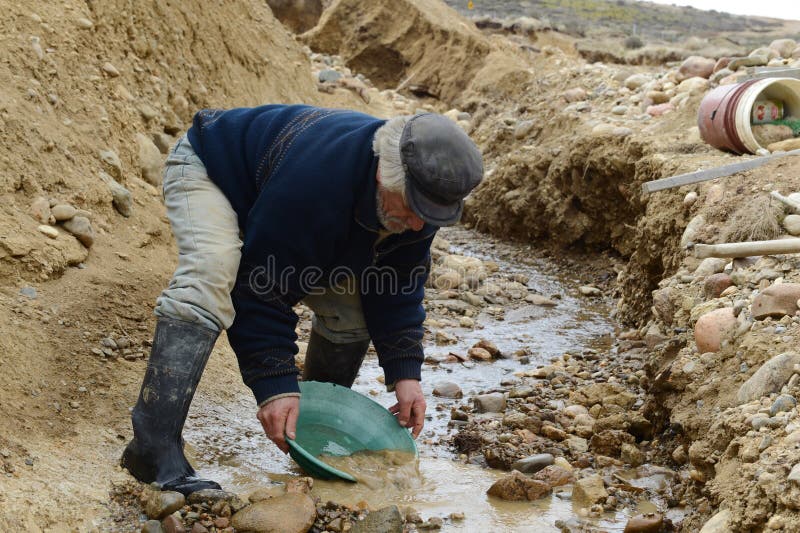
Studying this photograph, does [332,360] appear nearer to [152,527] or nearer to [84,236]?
[152,527]

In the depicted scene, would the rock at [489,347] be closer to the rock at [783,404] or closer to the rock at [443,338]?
the rock at [443,338]

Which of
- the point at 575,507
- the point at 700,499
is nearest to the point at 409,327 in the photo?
the point at 575,507

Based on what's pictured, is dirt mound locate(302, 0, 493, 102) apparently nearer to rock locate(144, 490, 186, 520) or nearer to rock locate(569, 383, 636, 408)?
rock locate(569, 383, 636, 408)

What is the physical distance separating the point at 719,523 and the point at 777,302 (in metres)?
1.24

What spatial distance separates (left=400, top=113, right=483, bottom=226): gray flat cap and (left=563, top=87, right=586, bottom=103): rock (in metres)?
8.30

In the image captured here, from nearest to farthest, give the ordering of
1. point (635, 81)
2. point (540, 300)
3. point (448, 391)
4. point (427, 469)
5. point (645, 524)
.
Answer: point (645, 524), point (427, 469), point (448, 391), point (540, 300), point (635, 81)

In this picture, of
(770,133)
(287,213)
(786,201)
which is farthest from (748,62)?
(287,213)

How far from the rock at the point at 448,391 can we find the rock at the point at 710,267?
4.64 ft

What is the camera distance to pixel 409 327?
132 inches

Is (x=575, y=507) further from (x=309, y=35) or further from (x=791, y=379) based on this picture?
(x=309, y=35)

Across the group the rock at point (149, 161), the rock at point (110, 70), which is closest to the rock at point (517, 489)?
the rock at point (149, 161)

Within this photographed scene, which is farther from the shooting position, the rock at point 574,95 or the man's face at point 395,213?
the rock at point 574,95

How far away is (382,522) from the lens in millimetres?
2928

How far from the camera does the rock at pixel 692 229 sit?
516 cm
